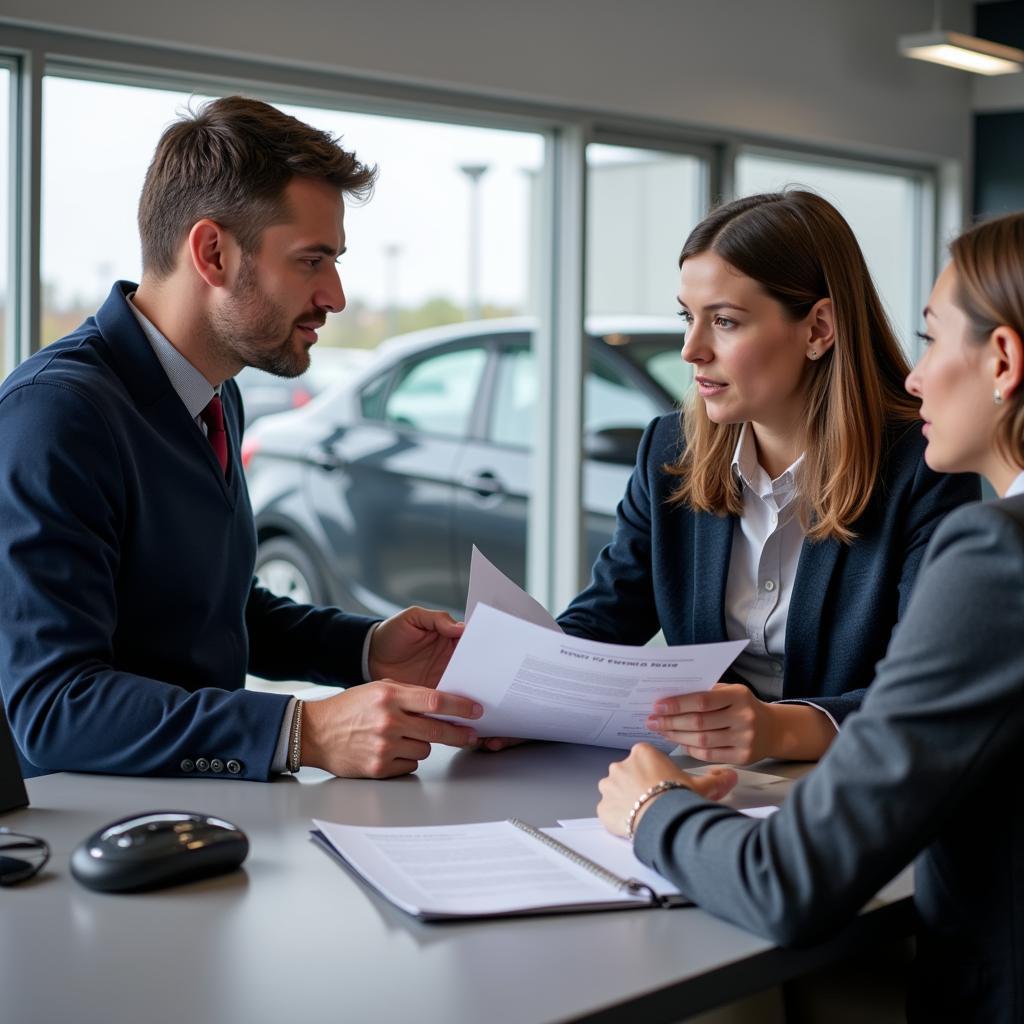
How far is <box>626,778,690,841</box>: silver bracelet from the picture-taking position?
4.14 feet

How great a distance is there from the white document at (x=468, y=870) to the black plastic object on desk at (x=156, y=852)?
115 millimetres

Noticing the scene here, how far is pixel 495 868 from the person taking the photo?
1232 millimetres

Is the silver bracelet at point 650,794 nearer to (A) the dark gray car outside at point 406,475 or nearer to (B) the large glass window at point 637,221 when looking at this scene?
(A) the dark gray car outside at point 406,475

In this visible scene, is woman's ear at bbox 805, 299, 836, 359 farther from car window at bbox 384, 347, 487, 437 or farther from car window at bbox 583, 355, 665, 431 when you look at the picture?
car window at bbox 583, 355, 665, 431

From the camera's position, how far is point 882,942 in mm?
1210

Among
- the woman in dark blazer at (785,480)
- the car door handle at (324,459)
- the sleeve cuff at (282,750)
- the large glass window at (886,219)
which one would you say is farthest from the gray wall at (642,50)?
the sleeve cuff at (282,750)

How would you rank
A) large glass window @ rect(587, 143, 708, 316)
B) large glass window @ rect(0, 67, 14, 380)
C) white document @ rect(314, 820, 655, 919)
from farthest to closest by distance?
large glass window @ rect(587, 143, 708, 316), large glass window @ rect(0, 67, 14, 380), white document @ rect(314, 820, 655, 919)

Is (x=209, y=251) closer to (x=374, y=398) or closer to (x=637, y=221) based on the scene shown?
(x=374, y=398)

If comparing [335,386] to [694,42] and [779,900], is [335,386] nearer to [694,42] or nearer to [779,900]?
[694,42]

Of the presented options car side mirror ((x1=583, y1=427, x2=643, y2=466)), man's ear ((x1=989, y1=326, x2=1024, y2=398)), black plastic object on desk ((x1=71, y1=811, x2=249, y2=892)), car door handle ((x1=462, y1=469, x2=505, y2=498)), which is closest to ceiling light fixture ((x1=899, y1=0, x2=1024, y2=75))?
car side mirror ((x1=583, y1=427, x2=643, y2=466))

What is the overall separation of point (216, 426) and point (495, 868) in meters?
0.96

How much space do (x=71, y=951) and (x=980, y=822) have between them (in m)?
0.75

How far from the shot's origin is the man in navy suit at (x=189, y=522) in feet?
5.00

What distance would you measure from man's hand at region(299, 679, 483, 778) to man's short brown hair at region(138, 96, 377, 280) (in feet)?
2.34
